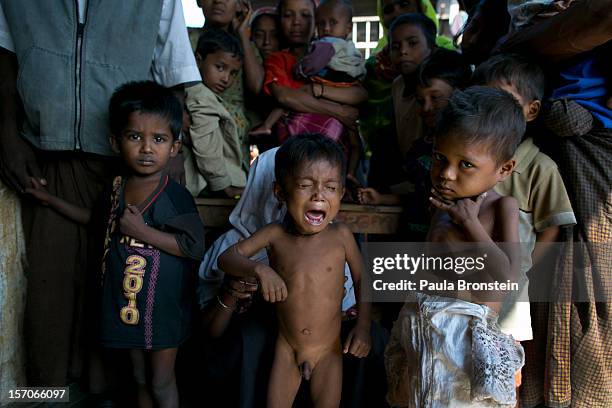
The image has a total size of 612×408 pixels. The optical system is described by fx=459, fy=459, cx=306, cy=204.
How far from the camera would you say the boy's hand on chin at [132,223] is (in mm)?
1912

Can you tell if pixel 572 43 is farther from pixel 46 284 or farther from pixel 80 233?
pixel 46 284

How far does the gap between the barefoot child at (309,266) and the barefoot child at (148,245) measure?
0.94 feet

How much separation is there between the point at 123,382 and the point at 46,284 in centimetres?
62

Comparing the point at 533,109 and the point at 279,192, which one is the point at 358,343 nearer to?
the point at 279,192

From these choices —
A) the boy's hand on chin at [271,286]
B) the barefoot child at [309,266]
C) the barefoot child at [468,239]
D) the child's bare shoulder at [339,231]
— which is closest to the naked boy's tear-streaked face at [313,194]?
the barefoot child at [309,266]

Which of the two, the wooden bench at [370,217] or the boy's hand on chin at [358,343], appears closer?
the boy's hand on chin at [358,343]

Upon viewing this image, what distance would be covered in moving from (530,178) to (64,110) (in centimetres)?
205

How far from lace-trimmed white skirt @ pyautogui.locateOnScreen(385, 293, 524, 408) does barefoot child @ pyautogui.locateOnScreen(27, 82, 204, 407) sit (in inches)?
39.4

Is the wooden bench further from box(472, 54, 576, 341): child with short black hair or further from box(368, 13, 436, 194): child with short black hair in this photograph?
box(472, 54, 576, 341): child with short black hair

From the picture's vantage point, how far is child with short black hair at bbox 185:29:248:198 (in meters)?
2.74

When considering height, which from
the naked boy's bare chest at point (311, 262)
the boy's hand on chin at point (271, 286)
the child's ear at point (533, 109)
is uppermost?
the child's ear at point (533, 109)

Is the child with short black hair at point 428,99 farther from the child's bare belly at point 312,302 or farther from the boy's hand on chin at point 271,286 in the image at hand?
the boy's hand on chin at point 271,286

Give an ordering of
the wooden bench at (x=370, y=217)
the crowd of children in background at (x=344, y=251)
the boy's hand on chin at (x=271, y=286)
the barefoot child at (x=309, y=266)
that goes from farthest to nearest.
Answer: the wooden bench at (x=370, y=217), the barefoot child at (x=309, y=266), the boy's hand on chin at (x=271, y=286), the crowd of children in background at (x=344, y=251)

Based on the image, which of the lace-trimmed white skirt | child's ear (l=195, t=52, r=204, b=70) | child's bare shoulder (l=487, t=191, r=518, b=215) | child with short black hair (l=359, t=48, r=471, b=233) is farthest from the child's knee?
child's ear (l=195, t=52, r=204, b=70)
